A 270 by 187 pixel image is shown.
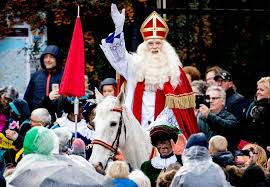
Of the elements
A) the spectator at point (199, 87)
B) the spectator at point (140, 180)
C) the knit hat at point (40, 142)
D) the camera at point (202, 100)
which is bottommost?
the spectator at point (140, 180)

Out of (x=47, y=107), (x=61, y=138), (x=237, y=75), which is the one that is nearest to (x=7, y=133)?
(x=47, y=107)

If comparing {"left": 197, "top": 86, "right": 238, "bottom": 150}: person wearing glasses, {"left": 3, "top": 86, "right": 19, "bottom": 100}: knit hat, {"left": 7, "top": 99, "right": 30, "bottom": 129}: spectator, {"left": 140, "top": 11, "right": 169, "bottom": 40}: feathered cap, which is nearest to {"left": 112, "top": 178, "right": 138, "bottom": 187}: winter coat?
{"left": 197, "top": 86, "right": 238, "bottom": 150}: person wearing glasses

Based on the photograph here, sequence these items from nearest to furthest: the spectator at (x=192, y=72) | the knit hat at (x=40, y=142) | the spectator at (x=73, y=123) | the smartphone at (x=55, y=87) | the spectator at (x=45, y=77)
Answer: the knit hat at (x=40, y=142) < the spectator at (x=73, y=123) < the smartphone at (x=55, y=87) < the spectator at (x=192, y=72) < the spectator at (x=45, y=77)

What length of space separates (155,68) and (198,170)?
4.46m

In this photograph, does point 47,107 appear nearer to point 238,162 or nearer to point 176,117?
point 176,117

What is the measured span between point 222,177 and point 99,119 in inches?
107

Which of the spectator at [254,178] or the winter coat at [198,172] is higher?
the winter coat at [198,172]

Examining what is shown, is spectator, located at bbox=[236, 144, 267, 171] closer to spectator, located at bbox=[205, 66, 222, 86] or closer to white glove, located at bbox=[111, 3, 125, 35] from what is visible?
white glove, located at bbox=[111, 3, 125, 35]

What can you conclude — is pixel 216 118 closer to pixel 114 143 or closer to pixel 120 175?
pixel 114 143

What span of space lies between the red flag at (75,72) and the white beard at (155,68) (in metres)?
0.67

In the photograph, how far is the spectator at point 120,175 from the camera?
13.4 metres

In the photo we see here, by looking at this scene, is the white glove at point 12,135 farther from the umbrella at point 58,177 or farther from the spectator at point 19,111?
the umbrella at point 58,177

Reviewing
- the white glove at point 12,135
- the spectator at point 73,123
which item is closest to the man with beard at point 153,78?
the spectator at point 73,123

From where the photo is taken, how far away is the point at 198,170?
13547 mm
